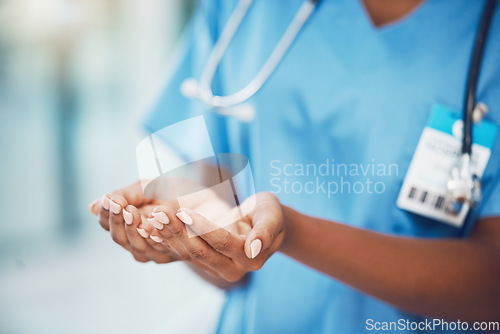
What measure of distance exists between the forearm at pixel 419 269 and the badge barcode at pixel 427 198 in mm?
40

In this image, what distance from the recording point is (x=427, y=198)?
1.52ft

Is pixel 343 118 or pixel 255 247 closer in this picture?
pixel 255 247

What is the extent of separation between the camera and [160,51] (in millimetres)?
988

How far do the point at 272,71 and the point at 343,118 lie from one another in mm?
114

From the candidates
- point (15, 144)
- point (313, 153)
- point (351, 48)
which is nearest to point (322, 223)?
point (313, 153)

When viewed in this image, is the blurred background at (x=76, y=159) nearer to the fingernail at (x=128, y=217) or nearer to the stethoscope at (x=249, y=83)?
the stethoscope at (x=249, y=83)

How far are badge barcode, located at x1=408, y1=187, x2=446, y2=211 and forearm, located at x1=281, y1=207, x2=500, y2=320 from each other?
4cm

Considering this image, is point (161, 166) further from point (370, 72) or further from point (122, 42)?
point (122, 42)

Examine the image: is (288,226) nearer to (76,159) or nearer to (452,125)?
(452,125)

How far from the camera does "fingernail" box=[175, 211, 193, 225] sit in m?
0.30

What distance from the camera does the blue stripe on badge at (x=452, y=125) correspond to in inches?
18.0

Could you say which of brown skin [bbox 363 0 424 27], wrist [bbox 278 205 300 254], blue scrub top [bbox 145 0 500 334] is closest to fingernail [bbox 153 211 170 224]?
wrist [bbox 278 205 300 254]

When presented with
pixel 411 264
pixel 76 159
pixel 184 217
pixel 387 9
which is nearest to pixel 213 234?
pixel 184 217

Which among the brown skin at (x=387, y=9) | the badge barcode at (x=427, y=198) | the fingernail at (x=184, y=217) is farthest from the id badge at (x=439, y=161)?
the fingernail at (x=184, y=217)
